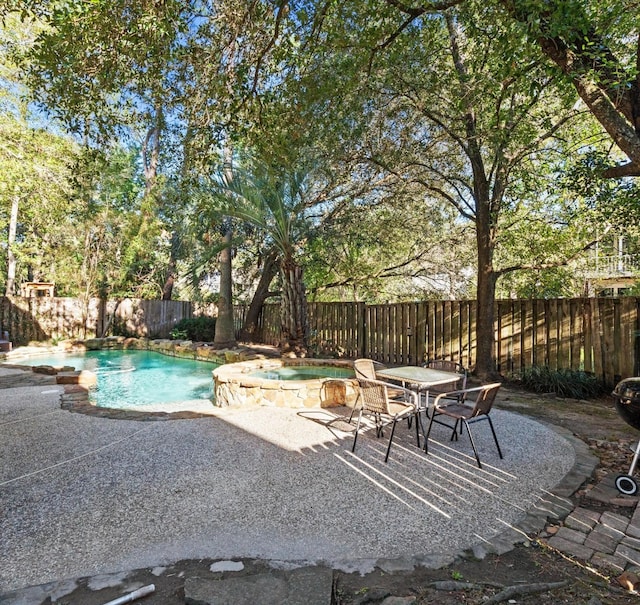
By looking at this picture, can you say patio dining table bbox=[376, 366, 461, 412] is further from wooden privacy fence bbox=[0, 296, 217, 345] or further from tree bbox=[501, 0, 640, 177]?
wooden privacy fence bbox=[0, 296, 217, 345]

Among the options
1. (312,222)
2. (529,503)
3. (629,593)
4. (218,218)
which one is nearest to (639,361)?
(529,503)

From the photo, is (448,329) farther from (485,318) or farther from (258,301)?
(258,301)

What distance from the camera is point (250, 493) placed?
2.84 m

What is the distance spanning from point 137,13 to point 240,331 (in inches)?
438

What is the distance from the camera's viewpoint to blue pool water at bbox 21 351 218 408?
22.9 ft

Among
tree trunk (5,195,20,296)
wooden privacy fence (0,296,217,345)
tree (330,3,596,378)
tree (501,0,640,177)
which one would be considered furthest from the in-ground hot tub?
tree trunk (5,195,20,296)

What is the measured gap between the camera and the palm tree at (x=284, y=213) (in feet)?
29.7

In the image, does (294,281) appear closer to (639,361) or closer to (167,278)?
(639,361)

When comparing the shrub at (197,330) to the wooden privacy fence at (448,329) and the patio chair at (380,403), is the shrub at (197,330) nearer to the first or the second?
the wooden privacy fence at (448,329)

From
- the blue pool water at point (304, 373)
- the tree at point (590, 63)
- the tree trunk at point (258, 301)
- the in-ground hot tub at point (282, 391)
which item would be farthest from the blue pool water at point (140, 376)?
the tree at point (590, 63)

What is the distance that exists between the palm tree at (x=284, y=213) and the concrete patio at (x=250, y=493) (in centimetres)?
512

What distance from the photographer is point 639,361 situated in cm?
571

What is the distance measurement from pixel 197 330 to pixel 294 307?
6139mm

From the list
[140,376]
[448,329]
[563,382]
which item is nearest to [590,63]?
[563,382]
